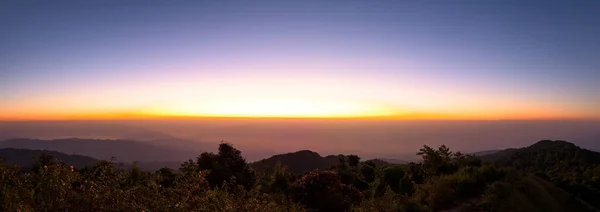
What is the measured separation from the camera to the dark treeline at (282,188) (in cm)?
505

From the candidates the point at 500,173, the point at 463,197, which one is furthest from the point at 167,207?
the point at 500,173

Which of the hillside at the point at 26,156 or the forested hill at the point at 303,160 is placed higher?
the hillside at the point at 26,156

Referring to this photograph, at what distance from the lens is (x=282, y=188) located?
19.3 metres

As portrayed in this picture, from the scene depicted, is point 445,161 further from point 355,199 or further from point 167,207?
point 167,207

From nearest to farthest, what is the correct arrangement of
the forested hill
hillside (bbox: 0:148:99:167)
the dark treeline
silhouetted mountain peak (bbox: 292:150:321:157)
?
the dark treeline, hillside (bbox: 0:148:99:167), the forested hill, silhouetted mountain peak (bbox: 292:150:321:157)

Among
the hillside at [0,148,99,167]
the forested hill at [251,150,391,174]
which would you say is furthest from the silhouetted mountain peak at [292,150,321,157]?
the hillside at [0,148,99,167]

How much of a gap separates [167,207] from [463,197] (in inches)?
412

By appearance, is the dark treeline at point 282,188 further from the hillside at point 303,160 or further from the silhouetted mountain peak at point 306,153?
the silhouetted mountain peak at point 306,153

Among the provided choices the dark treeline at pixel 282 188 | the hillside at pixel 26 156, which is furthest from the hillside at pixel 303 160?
the dark treeline at pixel 282 188

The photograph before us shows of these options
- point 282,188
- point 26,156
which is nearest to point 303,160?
point 26,156

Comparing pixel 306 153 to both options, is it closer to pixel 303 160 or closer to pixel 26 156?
pixel 303 160

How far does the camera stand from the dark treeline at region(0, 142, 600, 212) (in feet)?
16.6

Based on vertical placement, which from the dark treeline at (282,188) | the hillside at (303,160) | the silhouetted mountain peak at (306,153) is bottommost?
the hillside at (303,160)

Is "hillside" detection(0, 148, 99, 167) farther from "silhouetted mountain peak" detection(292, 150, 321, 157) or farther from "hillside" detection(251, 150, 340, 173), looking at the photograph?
"silhouetted mountain peak" detection(292, 150, 321, 157)
